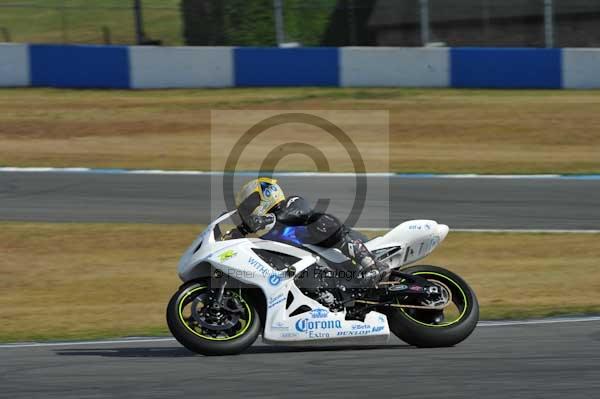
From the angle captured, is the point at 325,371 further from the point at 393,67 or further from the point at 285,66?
the point at 285,66

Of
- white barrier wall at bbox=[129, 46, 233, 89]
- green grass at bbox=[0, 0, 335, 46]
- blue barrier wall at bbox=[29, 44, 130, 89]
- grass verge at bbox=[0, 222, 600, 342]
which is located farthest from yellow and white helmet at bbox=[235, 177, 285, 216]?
blue barrier wall at bbox=[29, 44, 130, 89]

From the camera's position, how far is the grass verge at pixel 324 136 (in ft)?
56.9

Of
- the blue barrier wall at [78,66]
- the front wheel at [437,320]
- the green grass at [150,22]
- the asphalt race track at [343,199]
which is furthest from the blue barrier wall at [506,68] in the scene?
the front wheel at [437,320]

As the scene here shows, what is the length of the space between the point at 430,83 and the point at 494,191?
6.42m

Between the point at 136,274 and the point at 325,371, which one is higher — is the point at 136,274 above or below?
below

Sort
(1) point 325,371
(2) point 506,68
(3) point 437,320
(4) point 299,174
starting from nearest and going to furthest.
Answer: (1) point 325,371 < (3) point 437,320 < (4) point 299,174 < (2) point 506,68

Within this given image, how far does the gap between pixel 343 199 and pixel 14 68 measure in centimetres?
1004

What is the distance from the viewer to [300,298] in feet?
24.8

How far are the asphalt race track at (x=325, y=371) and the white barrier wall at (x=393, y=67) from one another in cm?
1358

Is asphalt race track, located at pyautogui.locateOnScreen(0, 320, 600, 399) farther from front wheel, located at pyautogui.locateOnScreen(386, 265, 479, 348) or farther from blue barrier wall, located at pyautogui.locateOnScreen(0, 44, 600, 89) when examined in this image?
blue barrier wall, located at pyautogui.locateOnScreen(0, 44, 600, 89)

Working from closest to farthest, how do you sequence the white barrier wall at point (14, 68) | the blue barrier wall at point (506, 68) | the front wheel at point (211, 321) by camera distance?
the front wheel at point (211, 321)
the blue barrier wall at point (506, 68)
the white barrier wall at point (14, 68)

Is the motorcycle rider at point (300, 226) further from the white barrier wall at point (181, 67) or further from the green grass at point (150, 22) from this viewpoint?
the green grass at point (150, 22)

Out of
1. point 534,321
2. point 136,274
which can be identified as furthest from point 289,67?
point 534,321

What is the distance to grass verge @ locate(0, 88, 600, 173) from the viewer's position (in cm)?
1733
